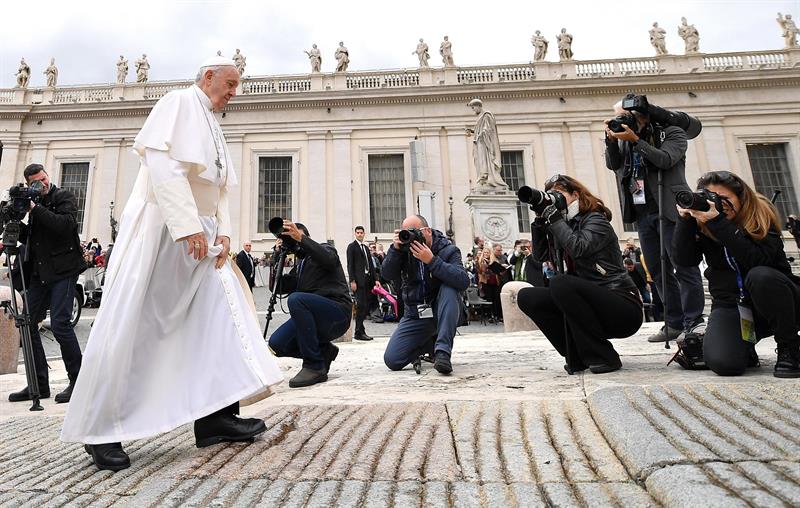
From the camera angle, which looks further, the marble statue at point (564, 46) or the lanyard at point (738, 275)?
the marble statue at point (564, 46)

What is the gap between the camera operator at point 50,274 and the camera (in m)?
3.93

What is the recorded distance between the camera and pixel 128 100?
24250 mm

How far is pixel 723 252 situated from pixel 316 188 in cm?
2082

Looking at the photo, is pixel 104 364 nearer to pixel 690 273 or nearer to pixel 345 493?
pixel 345 493

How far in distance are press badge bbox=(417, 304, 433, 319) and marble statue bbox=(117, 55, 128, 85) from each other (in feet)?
89.9

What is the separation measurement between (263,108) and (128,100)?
6864 millimetres

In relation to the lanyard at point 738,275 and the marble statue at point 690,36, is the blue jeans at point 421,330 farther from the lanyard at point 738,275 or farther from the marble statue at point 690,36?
the marble statue at point 690,36

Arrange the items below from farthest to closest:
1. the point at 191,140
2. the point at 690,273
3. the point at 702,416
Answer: the point at 690,273, the point at 191,140, the point at 702,416

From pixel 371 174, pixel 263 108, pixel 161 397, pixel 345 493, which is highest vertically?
pixel 263 108

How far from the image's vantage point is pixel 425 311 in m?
4.25

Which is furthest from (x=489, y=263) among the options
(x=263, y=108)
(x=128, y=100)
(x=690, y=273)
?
(x=128, y=100)

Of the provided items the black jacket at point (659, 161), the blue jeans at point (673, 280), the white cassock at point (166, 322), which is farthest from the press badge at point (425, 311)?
the white cassock at point (166, 322)

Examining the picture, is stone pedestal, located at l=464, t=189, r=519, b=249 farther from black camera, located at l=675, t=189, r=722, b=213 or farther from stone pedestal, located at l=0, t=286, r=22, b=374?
black camera, located at l=675, t=189, r=722, b=213

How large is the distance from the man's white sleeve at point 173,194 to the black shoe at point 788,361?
3.06 meters
